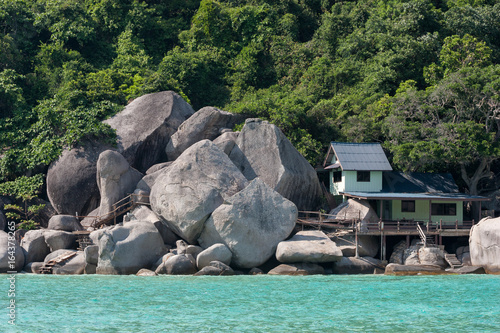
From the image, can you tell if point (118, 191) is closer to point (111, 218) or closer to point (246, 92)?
point (111, 218)

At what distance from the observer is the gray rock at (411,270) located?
32531mm

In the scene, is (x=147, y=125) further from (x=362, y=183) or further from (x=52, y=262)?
(x=362, y=183)

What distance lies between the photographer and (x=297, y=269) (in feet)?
105

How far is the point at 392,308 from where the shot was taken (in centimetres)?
2367

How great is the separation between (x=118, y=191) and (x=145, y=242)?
17.5ft

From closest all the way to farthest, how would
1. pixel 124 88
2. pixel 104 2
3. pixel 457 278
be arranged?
pixel 457 278
pixel 124 88
pixel 104 2

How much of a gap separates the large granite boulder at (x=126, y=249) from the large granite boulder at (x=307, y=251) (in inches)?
255

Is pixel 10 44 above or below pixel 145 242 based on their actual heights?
above

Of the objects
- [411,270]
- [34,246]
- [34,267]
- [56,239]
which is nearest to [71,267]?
[34,267]

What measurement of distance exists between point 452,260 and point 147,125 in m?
19.6

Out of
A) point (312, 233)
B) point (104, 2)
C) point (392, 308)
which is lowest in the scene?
point (392, 308)

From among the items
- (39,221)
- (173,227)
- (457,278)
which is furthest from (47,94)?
(457,278)

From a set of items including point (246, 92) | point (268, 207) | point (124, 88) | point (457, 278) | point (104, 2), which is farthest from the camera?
point (104, 2)

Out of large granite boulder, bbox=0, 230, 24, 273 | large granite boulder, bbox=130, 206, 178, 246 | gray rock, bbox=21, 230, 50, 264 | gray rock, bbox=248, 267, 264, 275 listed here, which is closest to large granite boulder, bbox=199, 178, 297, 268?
gray rock, bbox=248, 267, 264, 275
